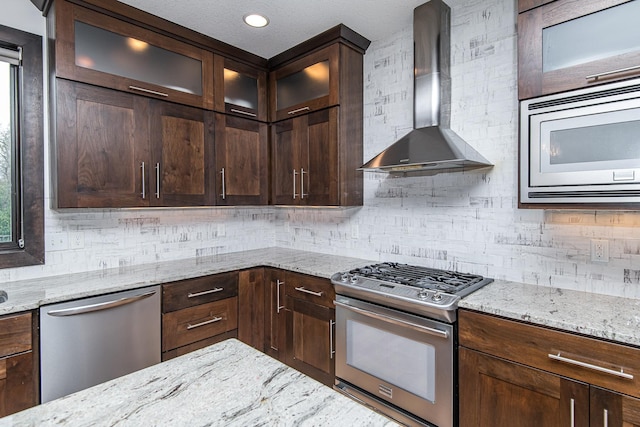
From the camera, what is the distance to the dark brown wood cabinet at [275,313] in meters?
2.63

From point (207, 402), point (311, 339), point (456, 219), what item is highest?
point (456, 219)

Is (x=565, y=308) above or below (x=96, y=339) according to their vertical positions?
above

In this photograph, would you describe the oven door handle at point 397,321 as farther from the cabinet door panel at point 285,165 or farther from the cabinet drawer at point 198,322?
the cabinet door panel at point 285,165

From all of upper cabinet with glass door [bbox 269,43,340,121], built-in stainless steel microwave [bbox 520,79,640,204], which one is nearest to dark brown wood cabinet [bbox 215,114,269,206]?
upper cabinet with glass door [bbox 269,43,340,121]

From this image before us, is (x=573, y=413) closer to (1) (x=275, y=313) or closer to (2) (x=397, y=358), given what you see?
(2) (x=397, y=358)

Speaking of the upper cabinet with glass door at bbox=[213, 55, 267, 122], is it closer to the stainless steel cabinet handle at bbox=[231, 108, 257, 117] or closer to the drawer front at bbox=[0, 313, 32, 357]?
the stainless steel cabinet handle at bbox=[231, 108, 257, 117]

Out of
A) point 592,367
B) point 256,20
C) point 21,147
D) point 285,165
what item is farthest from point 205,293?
point 592,367

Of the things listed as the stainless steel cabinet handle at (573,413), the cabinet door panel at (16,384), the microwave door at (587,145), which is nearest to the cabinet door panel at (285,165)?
the microwave door at (587,145)

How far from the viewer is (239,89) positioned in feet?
9.42

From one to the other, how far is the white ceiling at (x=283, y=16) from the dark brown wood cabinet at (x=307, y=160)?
607mm

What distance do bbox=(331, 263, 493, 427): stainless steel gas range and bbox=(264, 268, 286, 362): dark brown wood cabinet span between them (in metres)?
0.57

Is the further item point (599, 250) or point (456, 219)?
point (456, 219)

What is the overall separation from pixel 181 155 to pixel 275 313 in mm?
1390

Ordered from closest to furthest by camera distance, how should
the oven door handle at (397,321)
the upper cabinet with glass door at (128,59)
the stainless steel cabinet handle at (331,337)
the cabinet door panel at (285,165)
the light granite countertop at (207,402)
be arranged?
the light granite countertop at (207,402)
the oven door handle at (397,321)
the upper cabinet with glass door at (128,59)
the stainless steel cabinet handle at (331,337)
the cabinet door panel at (285,165)
